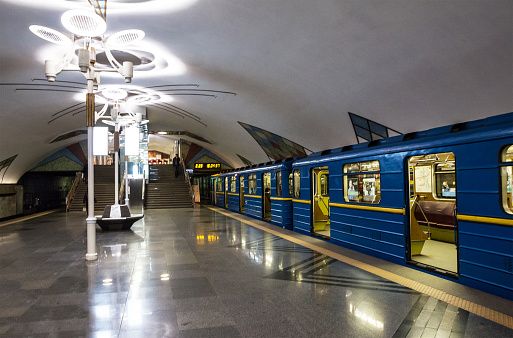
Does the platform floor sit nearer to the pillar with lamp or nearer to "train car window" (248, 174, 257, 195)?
the pillar with lamp

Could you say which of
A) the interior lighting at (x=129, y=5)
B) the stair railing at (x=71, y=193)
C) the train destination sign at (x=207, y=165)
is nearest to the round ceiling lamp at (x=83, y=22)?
the interior lighting at (x=129, y=5)

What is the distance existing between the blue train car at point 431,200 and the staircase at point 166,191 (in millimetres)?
11702

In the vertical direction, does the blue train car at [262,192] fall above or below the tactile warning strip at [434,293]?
above

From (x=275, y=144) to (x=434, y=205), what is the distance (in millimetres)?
9668

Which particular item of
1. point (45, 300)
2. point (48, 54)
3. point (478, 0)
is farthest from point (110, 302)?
point (48, 54)

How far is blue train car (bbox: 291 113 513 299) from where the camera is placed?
4.18 metres

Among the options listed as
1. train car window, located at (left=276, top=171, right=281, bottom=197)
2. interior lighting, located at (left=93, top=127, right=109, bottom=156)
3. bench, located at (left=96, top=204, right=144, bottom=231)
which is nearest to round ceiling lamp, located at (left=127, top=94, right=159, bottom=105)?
interior lighting, located at (left=93, top=127, right=109, bottom=156)

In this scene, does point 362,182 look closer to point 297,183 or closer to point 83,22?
point 297,183

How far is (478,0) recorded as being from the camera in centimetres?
469

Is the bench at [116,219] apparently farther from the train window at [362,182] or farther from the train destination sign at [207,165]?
the train destination sign at [207,165]

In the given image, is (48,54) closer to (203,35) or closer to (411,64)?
(203,35)

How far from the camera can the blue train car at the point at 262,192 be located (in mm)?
10523

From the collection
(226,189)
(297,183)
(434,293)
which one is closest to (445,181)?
(297,183)

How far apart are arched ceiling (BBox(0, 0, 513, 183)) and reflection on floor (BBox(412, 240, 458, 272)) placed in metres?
2.56
